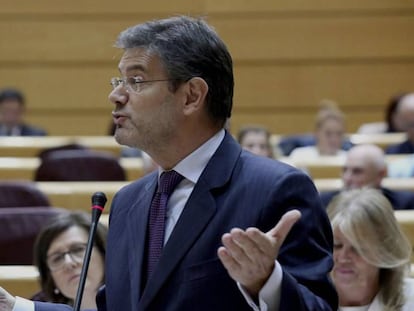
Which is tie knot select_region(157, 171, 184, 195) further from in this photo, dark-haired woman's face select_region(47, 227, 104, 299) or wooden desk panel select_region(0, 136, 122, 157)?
wooden desk panel select_region(0, 136, 122, 157)

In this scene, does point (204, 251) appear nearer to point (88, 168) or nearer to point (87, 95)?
point (88, 168)

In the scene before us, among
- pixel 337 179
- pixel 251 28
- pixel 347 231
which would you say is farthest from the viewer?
pixel 251 28

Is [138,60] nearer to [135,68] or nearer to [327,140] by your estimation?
[135,68]

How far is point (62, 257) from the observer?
3246 mm

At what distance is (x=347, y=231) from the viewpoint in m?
2.82

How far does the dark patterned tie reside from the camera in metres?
1.82

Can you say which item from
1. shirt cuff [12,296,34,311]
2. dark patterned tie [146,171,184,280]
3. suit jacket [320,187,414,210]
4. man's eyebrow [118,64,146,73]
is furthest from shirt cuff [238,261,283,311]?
suit jacket [320,187,414,210]

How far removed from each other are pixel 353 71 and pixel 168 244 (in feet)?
26.4

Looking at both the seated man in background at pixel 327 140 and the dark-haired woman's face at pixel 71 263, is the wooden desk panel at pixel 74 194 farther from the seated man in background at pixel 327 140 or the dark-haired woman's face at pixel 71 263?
the seated man in background at pixel 327 140

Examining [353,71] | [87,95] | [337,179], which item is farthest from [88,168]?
[353,71]

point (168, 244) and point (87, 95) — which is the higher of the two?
point (168, 244)

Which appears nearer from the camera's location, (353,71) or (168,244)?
(168,244)

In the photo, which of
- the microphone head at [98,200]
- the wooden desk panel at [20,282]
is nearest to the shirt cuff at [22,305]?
the microphone head at [98,200]

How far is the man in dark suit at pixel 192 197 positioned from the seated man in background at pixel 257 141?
13.9ft
